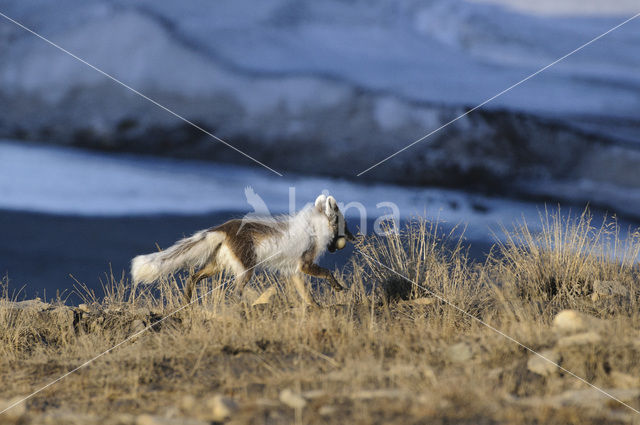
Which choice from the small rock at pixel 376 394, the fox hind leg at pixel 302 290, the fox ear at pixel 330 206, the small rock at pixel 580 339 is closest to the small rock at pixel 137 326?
the fox hind leg at pixel 302 290

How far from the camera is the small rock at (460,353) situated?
21.5ft

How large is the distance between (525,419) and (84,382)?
3.84 m

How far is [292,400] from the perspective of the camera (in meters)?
5.33

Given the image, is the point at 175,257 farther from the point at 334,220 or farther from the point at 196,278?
the point at 334,220

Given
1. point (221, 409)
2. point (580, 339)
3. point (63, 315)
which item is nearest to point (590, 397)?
point (580, 339)

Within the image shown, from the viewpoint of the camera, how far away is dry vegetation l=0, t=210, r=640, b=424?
5.27 metres

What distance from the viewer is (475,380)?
5.73 meters

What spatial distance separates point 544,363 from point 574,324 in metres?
0.78

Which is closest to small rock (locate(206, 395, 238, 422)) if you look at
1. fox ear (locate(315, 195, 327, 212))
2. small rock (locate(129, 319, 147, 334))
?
small rock (locate(129, 319, 147, 334))

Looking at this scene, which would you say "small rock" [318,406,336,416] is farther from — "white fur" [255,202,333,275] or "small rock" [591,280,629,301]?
"small rock" [591,280,629,301]

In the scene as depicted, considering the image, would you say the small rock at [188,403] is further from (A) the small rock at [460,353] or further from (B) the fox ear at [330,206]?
(B) the fox ear at [330,206]

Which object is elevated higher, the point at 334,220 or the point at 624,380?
the point at 334,220

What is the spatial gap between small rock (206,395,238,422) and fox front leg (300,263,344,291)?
14.9ft

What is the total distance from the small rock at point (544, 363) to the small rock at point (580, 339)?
154 millimetres
